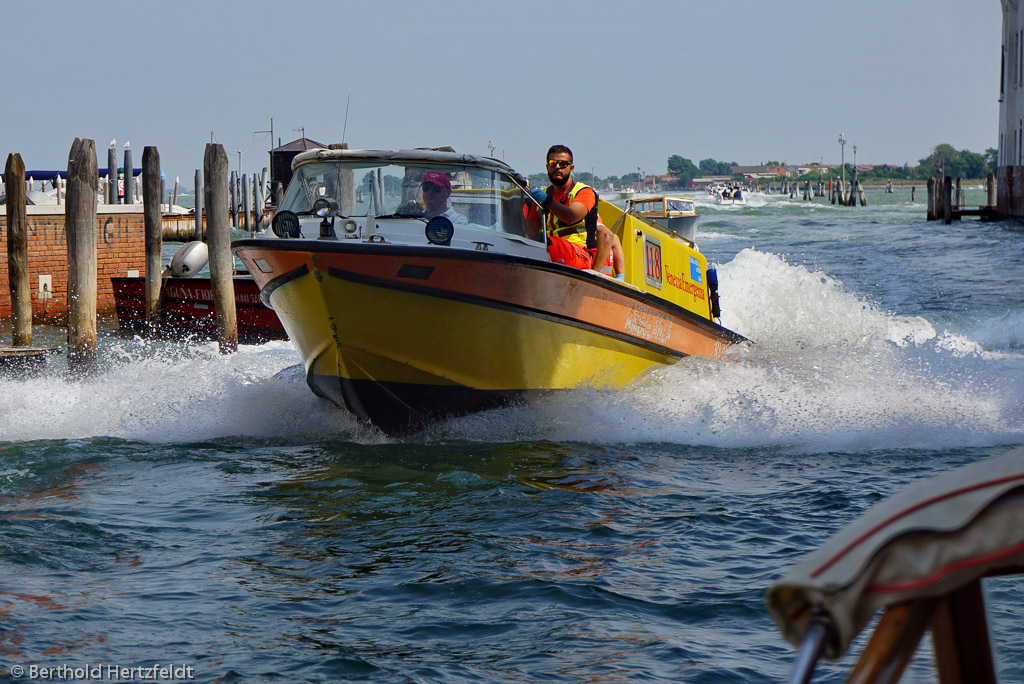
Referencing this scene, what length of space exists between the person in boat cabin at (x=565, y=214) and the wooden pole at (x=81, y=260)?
5.62m

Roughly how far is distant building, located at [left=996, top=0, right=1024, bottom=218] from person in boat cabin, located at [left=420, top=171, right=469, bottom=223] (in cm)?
3830

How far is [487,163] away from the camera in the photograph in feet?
27.5

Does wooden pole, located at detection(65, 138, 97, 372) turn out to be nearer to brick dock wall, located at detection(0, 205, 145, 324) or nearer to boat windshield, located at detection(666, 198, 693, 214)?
brick dock wall, located at detection(0, 205, 145, 324)

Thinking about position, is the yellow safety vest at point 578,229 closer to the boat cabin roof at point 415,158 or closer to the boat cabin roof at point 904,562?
the boat cabin roof at point 415,158

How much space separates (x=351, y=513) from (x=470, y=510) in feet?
2.57

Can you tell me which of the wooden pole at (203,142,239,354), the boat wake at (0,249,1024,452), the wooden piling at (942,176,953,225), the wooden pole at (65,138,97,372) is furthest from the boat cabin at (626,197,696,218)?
the wooden pole at (65,138,97,372)

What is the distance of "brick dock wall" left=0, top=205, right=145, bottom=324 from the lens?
1853cm

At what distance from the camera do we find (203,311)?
16.7m

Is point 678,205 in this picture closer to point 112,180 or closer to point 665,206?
point 665,206

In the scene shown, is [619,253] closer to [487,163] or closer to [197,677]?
[487,163]

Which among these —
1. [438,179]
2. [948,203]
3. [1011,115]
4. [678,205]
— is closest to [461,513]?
[438,179]

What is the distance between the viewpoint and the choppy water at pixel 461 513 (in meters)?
4.78

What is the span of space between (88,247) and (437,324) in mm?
5626

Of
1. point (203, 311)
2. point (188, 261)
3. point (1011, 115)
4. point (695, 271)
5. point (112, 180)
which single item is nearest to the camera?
point (695, 271)
